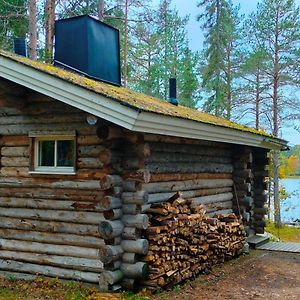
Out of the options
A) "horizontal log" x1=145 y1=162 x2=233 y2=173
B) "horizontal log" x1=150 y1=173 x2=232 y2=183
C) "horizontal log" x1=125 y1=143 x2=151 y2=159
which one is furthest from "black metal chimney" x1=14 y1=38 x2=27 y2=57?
"horizontal log" x1=150 y1=173 x2=232 y2=183

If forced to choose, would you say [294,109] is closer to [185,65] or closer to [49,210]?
[185,65]

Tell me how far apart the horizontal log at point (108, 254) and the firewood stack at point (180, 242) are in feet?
1.52

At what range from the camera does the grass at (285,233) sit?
15701mm

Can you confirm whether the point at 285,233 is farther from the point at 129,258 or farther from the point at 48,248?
the point at 48,248

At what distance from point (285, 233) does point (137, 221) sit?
477 inches

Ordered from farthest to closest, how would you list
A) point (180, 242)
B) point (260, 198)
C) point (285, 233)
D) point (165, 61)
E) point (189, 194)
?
point (165, 61), point (285, 233), point (260, 198), point (189, 194), point (180, 242)

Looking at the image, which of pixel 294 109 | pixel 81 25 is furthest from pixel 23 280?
pixel 294 109

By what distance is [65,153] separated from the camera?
24.1 ft

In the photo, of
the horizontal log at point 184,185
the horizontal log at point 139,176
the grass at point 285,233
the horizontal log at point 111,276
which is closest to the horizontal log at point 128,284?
the horizontal log at point 111,276

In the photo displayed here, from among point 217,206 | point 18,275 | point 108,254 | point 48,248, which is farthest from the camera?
point 217,206

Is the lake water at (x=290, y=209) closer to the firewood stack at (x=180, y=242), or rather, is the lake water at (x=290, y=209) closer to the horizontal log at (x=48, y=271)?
the firewood stack at (x=180, y=242)

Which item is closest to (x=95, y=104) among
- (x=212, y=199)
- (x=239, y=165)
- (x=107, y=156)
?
(x=107, y=156)

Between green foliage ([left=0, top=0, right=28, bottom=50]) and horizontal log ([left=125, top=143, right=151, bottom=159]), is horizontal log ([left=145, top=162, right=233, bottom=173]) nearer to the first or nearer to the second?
horizontal log ([left=125, top=143, right=151, bottom=159])

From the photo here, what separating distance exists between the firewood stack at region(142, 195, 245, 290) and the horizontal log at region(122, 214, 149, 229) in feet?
0.49
